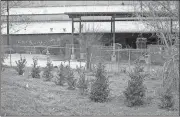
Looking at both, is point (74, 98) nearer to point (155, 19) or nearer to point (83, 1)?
point (155, 19)

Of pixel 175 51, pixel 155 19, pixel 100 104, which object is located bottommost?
pixel 100 104

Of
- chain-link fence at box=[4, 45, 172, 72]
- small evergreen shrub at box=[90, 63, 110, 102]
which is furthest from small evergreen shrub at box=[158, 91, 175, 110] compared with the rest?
chain-link fence at box=[4, 45, 172, 72]

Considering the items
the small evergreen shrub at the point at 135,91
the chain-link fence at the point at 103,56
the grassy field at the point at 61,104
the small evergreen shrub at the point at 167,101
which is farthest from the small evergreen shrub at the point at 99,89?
the chain-link fence at the point at 103,56

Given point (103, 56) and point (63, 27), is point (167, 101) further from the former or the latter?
point (63, 27)

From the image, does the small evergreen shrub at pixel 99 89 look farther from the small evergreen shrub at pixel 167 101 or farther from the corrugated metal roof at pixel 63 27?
the corrugated metal roof at pixel 63 27

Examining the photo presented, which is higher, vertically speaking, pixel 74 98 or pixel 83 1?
pixel 83 1

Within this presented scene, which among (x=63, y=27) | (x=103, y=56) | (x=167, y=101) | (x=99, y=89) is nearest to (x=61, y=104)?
(x=99, y=89)

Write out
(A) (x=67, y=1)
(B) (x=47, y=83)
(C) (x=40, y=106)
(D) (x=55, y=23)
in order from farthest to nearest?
(A) (x=67, y=1) < (D) (x=55, y=23) < (B) (x=47, y=83) < (C) (x=40, y=106)

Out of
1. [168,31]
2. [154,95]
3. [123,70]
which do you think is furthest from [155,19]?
[123,70]

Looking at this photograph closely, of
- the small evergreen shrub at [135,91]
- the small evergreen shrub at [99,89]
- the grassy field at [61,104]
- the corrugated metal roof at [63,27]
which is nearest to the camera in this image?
the grassy field at [61,104]

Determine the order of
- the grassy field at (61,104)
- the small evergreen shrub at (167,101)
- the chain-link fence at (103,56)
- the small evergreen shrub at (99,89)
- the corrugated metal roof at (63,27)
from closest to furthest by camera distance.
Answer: the grassy field at (61,104)
the small evergreen shrub at (167,101)
the small evergreen shrub at (99,89)
the chain-link fence at (103,56)
the corrugated metal roof at (63,27)

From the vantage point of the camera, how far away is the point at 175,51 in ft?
44.5

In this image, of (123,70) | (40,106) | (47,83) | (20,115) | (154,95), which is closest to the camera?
(20,115)

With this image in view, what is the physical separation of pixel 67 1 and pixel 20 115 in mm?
44334
